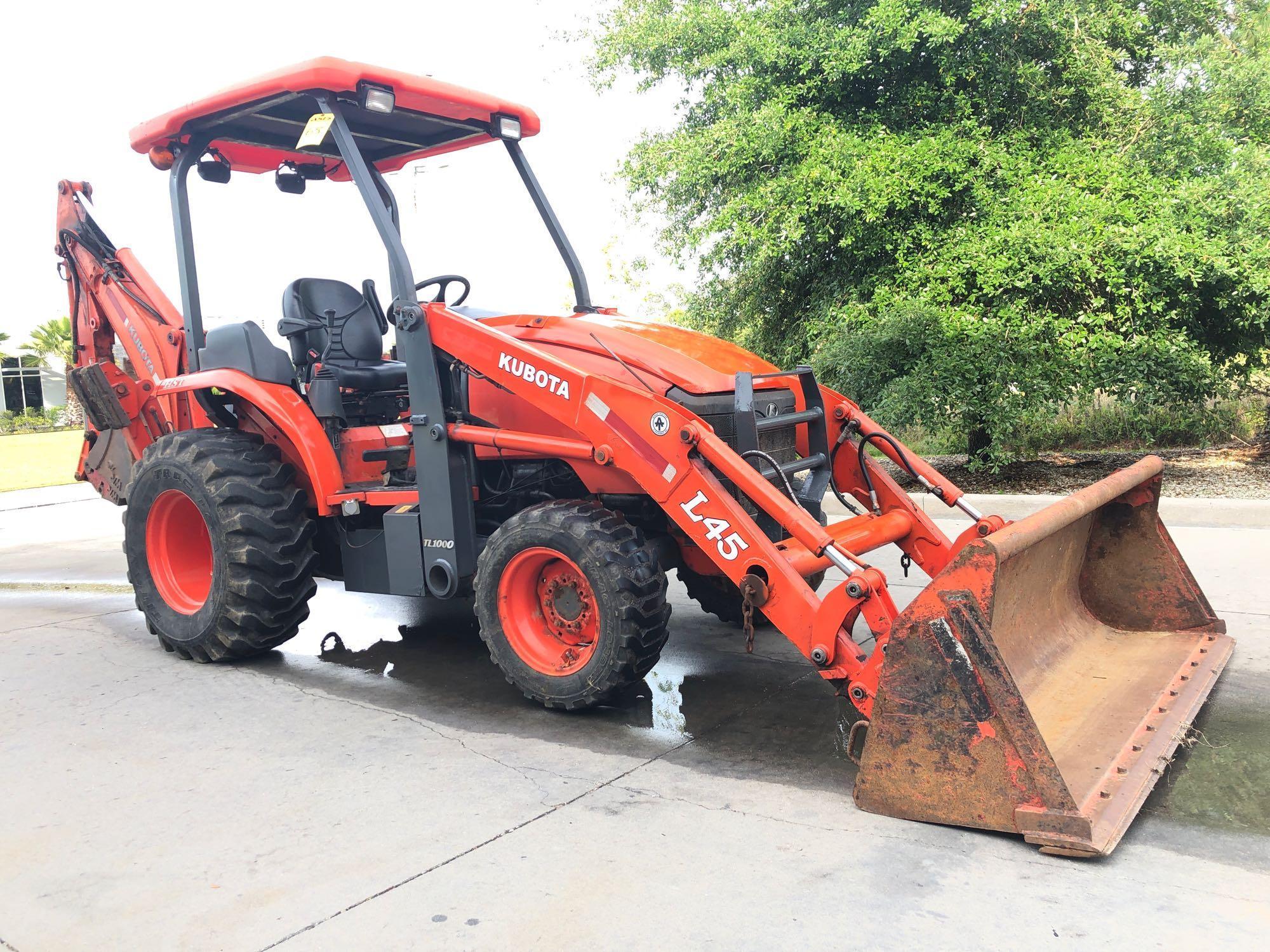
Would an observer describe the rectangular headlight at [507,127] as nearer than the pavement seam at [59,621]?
Yes

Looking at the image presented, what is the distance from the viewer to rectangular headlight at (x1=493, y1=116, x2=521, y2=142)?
580cm

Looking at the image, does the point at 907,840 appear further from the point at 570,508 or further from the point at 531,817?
the point at 570,508

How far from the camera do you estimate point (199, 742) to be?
14.4 ft

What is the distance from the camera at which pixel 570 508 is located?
4.49 m

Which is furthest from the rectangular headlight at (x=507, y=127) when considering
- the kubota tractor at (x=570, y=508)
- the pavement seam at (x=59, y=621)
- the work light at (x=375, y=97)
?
the pavement seam at (x=59, y=621)

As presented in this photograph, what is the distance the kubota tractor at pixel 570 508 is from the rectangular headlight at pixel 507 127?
0.01 meters

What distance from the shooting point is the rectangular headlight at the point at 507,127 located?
5805mm

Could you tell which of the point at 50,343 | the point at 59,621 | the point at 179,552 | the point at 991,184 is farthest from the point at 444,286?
the point at 50,343

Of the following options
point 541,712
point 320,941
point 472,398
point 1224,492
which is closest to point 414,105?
point 472,398

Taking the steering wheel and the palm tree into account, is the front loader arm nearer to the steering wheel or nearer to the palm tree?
the steering wheel

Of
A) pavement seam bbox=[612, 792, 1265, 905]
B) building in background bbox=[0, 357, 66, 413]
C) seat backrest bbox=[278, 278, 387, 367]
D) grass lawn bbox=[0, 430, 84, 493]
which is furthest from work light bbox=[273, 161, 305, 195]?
building in background bbox=[0, 357, 66, 413]

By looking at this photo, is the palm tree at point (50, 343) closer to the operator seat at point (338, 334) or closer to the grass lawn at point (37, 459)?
the grass lawn at point (37, 459)

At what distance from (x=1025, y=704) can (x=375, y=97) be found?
12.9ft

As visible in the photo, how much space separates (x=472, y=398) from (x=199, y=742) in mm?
1965
